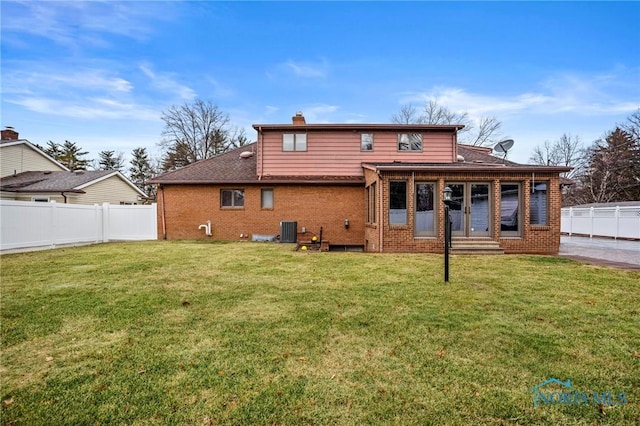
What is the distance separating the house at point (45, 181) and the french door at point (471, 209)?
21060 millimetres

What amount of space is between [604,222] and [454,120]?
16.7 metres

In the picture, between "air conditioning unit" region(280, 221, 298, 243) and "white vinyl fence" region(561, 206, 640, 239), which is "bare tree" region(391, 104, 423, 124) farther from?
"air conditioning unit" region(280, 221, 298, 243)

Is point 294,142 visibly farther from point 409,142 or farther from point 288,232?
point 409,142

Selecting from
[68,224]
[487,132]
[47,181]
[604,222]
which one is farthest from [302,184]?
[487,132]

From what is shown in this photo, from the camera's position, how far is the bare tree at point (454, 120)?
1195 inches

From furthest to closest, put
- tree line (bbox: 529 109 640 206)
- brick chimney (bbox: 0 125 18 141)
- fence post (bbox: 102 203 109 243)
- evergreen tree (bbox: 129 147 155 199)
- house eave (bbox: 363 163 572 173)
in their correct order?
evergreen tree (bbox: 129 147 155 199) < tree line (bbox: 529 109 640 206) < brick chimney (bbox: 0 125 18 141) < fence post (bbox: 102 203 109 243) < house eave (bbox: 363 163 572 173)

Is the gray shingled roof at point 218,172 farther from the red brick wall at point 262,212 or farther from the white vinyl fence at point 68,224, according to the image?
the white vinyl fence at point 68,224

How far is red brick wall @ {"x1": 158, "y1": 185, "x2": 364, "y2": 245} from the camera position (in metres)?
14.5

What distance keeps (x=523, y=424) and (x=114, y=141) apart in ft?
149

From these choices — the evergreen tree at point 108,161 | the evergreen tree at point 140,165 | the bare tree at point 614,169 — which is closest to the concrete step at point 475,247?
the bare tree at point 614,169

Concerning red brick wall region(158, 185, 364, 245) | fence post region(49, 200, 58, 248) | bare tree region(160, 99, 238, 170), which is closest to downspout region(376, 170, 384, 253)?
red brick wall region(158, 185, 364, 245)

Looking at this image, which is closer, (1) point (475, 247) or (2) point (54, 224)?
(1) point (475, 247)

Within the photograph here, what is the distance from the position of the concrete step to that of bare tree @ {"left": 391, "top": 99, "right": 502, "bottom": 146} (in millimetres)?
22134

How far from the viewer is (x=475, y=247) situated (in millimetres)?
10398
